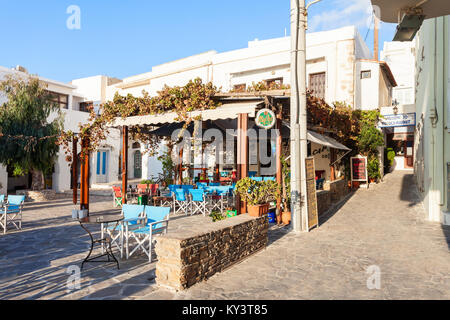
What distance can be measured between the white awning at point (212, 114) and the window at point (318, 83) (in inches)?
408

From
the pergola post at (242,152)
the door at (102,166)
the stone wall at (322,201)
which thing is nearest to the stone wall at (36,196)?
the door at (102,166)

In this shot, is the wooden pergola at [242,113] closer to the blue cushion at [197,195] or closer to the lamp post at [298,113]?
the lamp post at [298,113]

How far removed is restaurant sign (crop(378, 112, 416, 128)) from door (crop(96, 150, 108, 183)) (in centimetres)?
1707

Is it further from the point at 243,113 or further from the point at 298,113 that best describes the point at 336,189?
the point at 243,113

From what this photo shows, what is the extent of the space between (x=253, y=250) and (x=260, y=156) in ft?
38.2

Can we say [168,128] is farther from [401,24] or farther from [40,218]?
[401,24]

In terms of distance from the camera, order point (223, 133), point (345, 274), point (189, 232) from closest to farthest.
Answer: point (189, 232) < point (345, 274) < point (223, 133)

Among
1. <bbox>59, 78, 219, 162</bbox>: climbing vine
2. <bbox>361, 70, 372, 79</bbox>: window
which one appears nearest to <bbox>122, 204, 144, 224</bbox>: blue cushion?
<bbox>59, 78, 219, 162</bbox>: climbing vine

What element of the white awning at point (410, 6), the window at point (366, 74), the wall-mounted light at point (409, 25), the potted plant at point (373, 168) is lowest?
the potted plant at point (373, 168)

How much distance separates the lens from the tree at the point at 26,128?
537 inches

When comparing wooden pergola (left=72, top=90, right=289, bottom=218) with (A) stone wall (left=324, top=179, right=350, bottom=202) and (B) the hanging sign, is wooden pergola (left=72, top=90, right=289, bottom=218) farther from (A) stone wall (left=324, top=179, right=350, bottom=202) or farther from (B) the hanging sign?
(A) stone wall (left=324, top=179, right=350, bottom=202)

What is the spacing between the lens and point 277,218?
8.46 m
